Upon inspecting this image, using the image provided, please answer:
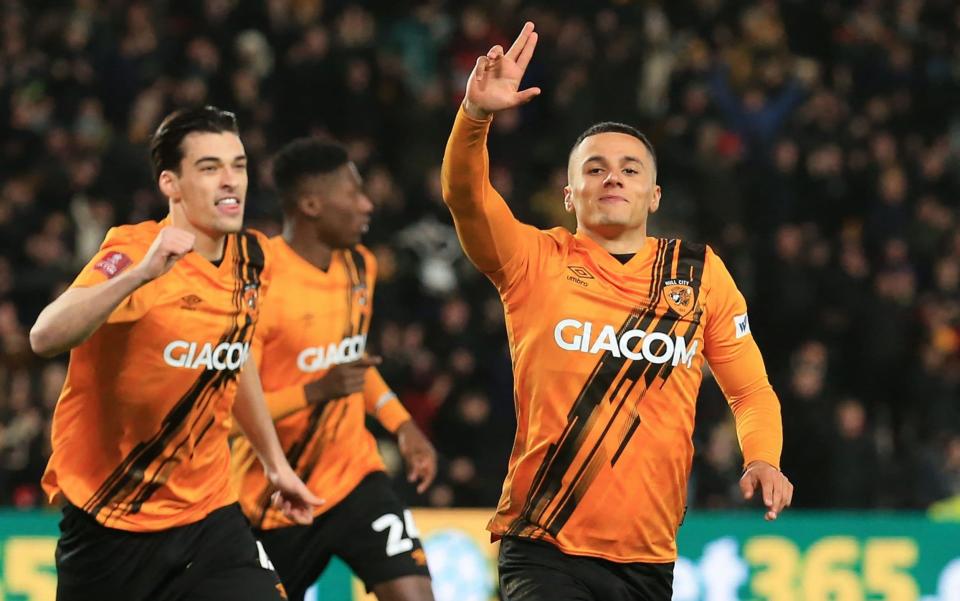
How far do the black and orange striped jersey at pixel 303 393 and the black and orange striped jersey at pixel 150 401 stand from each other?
45.3 inches

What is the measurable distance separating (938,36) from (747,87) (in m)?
2.81

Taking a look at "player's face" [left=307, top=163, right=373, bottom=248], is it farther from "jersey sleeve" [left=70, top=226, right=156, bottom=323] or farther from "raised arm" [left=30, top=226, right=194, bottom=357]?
"raised arm" [left=30, top=226, right=194, bottom=357]

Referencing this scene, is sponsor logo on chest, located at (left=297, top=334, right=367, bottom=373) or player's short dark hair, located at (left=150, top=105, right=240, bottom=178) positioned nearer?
player's short dark hair, located at (left=150, top=105, right=240, bottom=178)

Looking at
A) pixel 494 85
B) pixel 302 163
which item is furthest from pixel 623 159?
pixel 302 163

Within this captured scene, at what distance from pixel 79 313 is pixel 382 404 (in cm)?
296

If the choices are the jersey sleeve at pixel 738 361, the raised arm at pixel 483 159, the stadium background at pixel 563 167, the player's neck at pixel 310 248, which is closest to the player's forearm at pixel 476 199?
the raised arm at pixel 483 159

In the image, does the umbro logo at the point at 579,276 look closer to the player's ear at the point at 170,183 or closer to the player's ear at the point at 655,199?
the player's ear at the point at 655,199

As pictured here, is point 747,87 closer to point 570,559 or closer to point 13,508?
point 13,508

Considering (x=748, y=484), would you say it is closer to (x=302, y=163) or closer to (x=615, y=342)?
(x=615, y=342)

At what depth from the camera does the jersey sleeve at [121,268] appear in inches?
219

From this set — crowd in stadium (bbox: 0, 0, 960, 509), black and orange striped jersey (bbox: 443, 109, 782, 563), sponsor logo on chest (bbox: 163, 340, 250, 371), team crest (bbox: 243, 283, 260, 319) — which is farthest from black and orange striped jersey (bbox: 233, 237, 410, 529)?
crowd in stadium (bbox: 0, 0, 960, 509)

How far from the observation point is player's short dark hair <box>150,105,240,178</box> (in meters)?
6.19

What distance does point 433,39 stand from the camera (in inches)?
Answer: 673

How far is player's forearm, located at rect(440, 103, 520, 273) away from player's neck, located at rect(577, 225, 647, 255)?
1.21 feet
